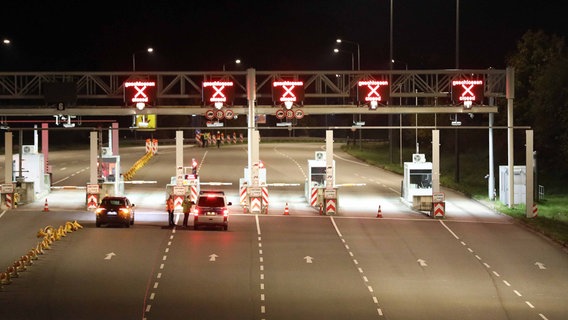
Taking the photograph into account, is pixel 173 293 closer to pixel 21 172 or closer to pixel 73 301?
pixel 73 301

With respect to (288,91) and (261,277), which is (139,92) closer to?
(288,91)

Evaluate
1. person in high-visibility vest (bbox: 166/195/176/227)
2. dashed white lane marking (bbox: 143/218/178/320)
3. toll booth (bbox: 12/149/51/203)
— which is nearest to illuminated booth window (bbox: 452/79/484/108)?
person in high-visibility vest (bbox: 166/195/176/227)

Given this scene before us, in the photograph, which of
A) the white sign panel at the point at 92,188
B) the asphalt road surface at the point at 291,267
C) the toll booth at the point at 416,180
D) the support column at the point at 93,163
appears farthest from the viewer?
the toll booth at the point at 416,180

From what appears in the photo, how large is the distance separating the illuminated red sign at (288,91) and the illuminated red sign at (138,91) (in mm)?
5536

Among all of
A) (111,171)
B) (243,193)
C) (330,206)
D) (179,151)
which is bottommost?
(330,206)

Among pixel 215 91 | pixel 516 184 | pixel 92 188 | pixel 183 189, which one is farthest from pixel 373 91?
pixel 92 188

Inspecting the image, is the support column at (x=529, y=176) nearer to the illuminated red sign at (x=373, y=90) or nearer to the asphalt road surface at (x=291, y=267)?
the asphalt road surface at (x=291, y=267)

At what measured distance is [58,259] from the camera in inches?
1276

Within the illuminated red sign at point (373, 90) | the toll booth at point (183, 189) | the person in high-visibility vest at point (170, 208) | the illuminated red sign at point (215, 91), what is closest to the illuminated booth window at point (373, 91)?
the illuminated red sign at point (373, 90)

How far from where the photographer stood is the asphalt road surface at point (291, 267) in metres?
25.2

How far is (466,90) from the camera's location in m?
46.8

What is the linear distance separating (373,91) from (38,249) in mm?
18605

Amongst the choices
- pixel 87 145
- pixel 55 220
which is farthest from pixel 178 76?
pixel 87 145

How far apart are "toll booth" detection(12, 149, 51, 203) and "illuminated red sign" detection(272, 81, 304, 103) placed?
1403cm
